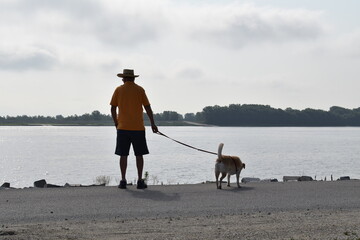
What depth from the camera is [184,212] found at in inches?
342

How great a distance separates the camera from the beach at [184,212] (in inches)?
281

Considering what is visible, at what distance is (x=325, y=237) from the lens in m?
6.93

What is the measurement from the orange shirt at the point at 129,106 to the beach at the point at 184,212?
117 cm

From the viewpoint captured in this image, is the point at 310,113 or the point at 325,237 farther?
the point at 310,113

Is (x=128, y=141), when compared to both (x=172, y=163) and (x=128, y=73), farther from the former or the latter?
(x=172, y=163)

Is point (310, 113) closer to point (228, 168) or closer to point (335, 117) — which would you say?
point (335, 117)

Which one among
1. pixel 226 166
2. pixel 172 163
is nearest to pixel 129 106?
pixel 226 166

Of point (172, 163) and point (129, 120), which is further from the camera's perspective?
point (172, 163)

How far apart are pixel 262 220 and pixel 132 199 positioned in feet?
8.30

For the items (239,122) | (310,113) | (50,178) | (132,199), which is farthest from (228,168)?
(310,113)

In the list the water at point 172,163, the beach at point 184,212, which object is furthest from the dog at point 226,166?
the water at point 172,163

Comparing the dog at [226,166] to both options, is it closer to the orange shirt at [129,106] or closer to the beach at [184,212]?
the beach at [184,212]

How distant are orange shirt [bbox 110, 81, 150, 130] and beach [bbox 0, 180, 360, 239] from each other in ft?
3.84

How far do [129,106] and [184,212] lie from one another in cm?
330
